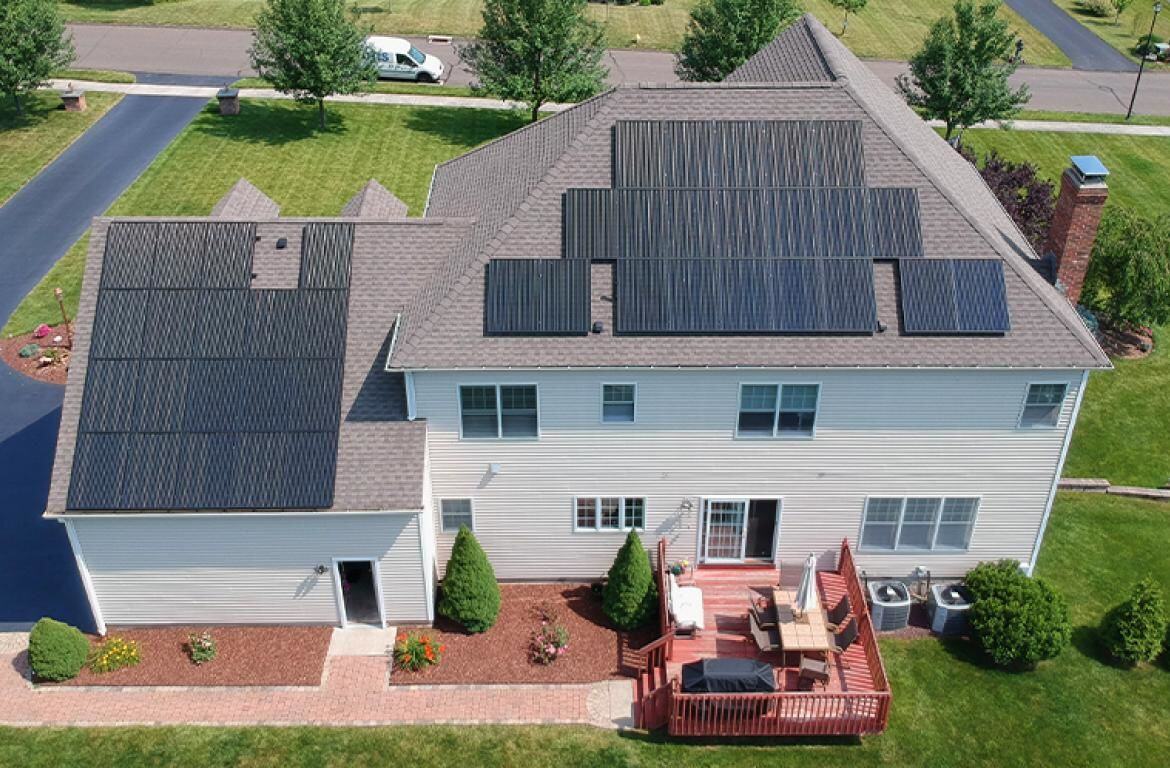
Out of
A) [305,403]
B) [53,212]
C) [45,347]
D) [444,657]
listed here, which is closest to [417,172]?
[53,212]

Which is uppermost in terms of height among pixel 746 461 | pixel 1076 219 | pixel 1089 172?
pixel 1089 172

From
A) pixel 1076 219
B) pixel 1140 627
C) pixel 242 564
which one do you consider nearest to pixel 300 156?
pixel 242 564

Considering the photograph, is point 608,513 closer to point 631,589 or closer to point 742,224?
point 631,589

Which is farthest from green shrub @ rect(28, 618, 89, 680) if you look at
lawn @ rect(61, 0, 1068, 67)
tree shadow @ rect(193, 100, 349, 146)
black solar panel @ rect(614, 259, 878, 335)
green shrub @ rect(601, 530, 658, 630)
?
lawn @ rect(61, 0, 1068, 67)

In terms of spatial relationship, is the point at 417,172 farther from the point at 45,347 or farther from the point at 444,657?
the point at 444,657

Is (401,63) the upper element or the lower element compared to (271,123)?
upper
